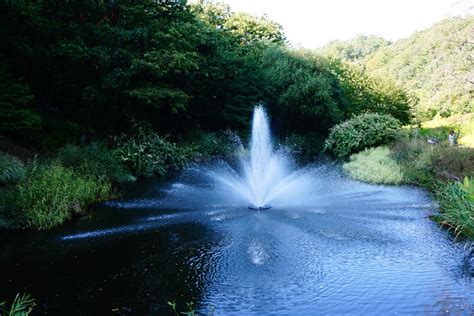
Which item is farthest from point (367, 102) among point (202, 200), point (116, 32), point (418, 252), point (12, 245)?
point (12, 245)


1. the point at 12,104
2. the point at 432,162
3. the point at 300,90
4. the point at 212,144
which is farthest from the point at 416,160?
the point at 12,104

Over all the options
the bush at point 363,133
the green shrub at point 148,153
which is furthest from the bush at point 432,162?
the green shrub at point 148,153

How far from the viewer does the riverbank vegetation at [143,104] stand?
11.6 metres

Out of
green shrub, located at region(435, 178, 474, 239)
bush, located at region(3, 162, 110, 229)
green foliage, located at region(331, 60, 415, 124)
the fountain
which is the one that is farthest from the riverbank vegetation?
green foliage, located at region(331, 60, 415, 124)

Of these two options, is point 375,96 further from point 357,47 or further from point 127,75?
point 357,47

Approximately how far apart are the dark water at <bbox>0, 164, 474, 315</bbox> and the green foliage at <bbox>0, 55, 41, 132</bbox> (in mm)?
4042

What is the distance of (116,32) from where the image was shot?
15844 millimetres

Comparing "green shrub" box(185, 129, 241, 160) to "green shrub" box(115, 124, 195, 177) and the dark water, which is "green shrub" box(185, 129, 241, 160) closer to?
"green shrub" box(115, 124, 195, 177)

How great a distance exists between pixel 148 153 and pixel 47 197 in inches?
303

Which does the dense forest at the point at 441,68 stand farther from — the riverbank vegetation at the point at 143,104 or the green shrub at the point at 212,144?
the green shrub at the point at 212,144

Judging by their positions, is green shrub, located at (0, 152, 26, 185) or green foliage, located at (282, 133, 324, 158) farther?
green foliage, located at (282, 133, 324, 158)

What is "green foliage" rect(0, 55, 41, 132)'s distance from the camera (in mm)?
11414

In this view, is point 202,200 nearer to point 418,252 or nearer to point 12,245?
point 12,245

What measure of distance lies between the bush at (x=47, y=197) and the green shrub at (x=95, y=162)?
42.9 inches
